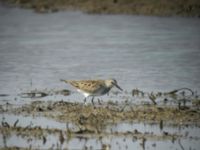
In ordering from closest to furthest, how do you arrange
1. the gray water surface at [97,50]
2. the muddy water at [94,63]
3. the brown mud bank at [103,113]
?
1. the muddy water at [94,63]
2. the brown mud bank at [103,113]
3. the gray water surface at [97,50]

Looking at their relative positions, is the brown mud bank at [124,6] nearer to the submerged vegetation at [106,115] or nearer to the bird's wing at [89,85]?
the submerged vegetation at [106,115]

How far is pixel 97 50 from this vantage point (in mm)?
18422

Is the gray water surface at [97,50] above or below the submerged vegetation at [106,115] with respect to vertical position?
below

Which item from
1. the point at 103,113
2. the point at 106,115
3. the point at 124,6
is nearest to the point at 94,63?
the point at 103,113

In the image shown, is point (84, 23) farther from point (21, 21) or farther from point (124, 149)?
point (124, 149)

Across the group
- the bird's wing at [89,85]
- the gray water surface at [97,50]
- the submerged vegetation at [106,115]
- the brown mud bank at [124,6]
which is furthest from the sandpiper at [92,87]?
the brown mud bank at [124,6]

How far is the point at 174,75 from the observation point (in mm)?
15578

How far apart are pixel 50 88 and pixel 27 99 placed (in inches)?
39.3

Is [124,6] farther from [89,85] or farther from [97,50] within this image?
[89,85]

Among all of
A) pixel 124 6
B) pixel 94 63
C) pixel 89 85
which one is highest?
pixel 89 85

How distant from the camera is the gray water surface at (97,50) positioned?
15172 millimetres

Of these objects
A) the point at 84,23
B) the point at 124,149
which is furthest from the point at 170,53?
the point at 124,149

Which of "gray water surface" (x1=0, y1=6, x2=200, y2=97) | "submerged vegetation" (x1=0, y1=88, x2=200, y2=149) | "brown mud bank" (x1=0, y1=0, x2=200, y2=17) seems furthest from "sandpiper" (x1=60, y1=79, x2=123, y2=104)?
"brown mud bank" (x1=0, y1=0, x2=200, y2=17)

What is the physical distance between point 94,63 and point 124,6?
21.0ft
